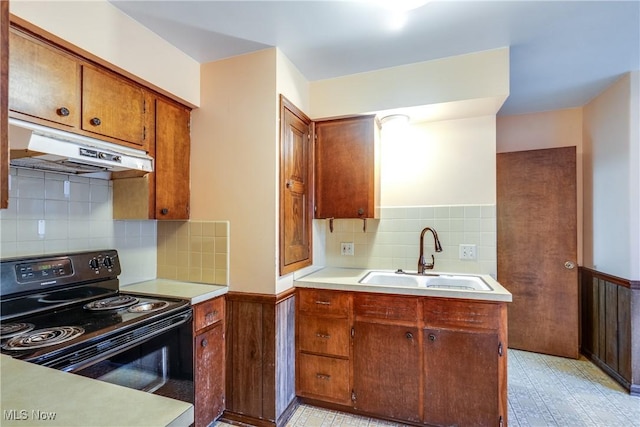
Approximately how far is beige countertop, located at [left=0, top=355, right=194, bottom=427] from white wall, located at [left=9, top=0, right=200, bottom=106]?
144 centimetres

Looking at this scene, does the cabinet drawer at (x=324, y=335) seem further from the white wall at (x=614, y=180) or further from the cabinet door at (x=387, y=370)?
the white wall at (x=614, y=180)

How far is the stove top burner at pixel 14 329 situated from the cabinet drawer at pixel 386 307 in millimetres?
1670

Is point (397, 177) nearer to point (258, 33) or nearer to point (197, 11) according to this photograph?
point (258, 33)

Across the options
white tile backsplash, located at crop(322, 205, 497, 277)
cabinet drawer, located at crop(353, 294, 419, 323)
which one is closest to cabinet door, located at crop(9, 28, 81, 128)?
white tile backsplash, located at crop(322, 205, 497, 277)

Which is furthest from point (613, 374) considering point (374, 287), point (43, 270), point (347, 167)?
point (43, 270)

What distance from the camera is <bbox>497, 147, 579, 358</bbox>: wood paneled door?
296 cm

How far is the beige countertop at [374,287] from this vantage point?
1.80 m

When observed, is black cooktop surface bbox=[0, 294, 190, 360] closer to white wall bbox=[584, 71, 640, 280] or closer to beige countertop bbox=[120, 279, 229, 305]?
beige countertop bbox=[120, 279, 229, 305]

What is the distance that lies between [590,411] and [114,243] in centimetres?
341

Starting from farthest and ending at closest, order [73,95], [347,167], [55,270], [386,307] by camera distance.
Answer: [347,167], [386,307], [55,270], [73,95]

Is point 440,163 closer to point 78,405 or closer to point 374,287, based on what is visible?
point 374,287

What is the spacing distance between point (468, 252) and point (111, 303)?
2.43 metres

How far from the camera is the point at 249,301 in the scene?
2008 mm

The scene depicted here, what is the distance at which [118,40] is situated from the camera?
1.65 metres
